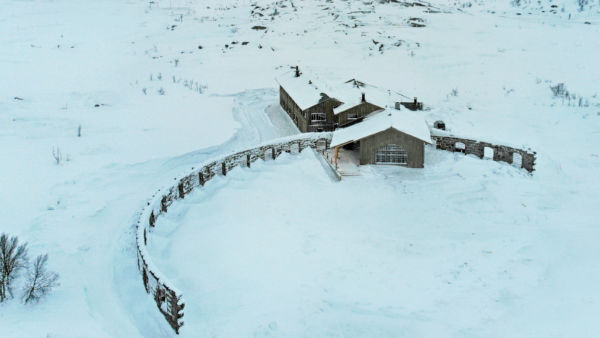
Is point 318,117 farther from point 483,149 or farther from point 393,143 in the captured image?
point 483,149

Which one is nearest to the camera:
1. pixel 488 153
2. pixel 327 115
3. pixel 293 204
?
pixel 293 204

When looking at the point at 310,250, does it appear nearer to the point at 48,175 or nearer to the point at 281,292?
the point at 281,292

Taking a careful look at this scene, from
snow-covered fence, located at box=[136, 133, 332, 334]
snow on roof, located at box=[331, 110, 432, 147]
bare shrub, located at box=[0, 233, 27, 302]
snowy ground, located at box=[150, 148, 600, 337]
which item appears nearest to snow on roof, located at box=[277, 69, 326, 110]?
snow-covered fence, located at box=[136, 133, 332, 334]

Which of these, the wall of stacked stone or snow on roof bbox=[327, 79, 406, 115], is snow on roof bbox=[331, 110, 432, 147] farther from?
the wall of stacked stone

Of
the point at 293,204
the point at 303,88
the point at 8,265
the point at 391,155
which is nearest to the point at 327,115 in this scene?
the point at 303,88

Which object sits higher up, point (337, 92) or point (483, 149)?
point (337, 92)

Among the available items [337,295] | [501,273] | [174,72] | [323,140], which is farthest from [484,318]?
[174,72]

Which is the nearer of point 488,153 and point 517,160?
point 517,160
